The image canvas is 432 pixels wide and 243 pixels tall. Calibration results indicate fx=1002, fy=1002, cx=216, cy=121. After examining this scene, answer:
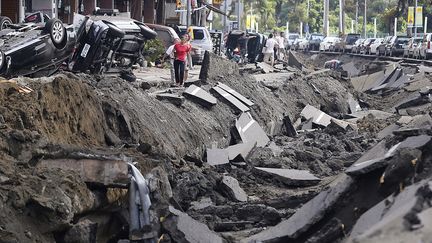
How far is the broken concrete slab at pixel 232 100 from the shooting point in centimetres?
2275

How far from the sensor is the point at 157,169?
11617 mm

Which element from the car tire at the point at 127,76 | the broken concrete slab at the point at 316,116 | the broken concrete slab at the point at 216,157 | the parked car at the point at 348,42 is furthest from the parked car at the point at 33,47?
the parked car at the point at 348,42

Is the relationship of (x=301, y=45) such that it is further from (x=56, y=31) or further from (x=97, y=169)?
(x=97, y=169)

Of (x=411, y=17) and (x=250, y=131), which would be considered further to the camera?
(x=411, y=17)

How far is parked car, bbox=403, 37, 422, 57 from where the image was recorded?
57625 millimetres

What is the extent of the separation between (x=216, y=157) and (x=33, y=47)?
14.0 feet

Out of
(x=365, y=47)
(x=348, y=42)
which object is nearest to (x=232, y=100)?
(x=365, y=47)

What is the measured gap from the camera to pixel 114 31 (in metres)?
22.6

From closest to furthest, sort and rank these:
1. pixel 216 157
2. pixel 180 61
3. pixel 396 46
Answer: pixel 216 157 → pixel 180 61 → pixel 396 46

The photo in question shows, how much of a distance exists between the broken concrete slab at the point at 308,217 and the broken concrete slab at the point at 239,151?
844 cm

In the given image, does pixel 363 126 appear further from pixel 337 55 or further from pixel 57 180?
pixel 337 55

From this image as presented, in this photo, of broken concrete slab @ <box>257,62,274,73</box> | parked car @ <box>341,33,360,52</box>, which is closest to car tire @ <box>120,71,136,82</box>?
broken concrete slab @ <box>257,62,274,73</box>

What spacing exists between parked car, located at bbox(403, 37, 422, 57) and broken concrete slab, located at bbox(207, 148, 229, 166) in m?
40.6

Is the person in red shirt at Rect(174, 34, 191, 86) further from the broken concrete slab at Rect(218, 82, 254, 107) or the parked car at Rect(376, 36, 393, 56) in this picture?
the parked car at Rect(376, 36, 393, 56)
